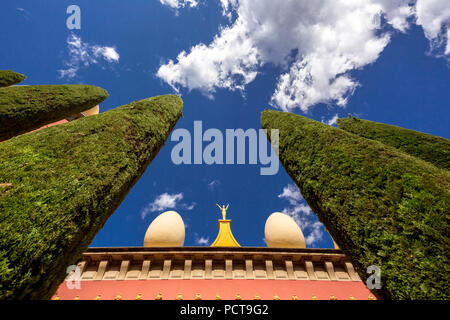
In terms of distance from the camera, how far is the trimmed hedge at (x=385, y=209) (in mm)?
2330

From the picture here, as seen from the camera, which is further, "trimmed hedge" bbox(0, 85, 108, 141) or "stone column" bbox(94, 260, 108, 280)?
"stone column" bbox(94, 260, 108, 280)

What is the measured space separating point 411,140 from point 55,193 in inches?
377

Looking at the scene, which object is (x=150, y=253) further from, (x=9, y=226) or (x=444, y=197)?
(x=444, y=197)

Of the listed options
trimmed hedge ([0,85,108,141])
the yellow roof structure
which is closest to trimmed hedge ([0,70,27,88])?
trimmed hedge ([0,85,108,141])

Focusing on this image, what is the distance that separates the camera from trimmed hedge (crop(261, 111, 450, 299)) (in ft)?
7.64

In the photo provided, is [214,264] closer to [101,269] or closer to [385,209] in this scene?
[101,269]

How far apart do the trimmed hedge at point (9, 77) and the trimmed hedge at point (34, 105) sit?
3656 millimetres

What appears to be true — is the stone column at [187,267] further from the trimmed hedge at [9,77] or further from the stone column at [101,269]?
the trimmed hedge at [9,77]

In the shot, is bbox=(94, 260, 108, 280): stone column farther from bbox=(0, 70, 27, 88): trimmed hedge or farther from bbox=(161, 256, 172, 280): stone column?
bbox=(0, 70, 27, 88): trimmed hedge

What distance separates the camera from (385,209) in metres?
2.92

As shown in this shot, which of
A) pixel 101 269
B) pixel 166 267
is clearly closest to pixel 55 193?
pixel 166 267

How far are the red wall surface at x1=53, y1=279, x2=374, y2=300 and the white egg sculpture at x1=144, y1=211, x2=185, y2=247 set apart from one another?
2.98 metres

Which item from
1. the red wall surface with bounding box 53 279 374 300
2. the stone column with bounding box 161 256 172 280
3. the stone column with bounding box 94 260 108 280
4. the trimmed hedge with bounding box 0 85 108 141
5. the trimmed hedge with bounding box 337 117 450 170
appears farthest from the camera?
the stone column with bounding box 161 256 172 280
